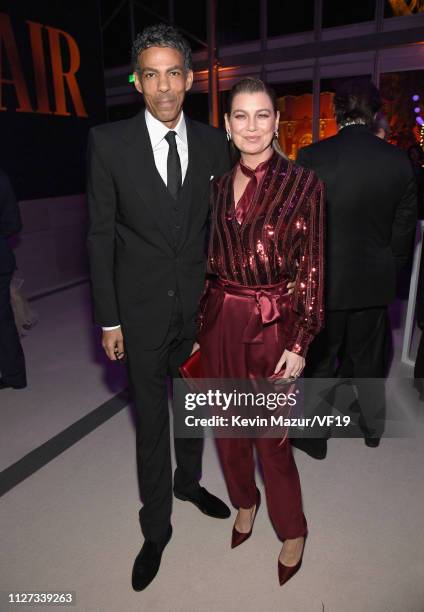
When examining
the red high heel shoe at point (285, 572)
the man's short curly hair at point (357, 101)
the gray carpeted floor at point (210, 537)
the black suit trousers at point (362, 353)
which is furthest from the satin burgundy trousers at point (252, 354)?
the man's short curly hair at point (357, 101)

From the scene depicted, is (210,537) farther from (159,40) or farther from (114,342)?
(159,40)

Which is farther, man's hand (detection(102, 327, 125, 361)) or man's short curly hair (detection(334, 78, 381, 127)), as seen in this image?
man's short curly hair (detection(334, 78, 381, 127))

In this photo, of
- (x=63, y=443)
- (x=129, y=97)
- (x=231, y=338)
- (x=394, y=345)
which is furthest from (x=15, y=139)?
(x=129, y=97)

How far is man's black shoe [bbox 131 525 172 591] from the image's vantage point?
194cm

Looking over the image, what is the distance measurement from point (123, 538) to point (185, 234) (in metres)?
1.41

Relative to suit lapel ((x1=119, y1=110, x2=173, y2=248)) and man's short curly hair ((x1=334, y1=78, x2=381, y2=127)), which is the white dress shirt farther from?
man's short curly hair ((x1=334, y1=78, x2=381, y2=127))

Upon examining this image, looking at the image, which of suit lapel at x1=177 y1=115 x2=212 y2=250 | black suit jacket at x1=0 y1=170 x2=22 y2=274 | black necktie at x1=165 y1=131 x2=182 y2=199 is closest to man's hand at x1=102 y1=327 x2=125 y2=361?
suit lapel at x1=177 y1=115 x2=212 y2=250

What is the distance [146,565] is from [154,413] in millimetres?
633

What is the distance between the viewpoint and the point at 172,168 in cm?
180

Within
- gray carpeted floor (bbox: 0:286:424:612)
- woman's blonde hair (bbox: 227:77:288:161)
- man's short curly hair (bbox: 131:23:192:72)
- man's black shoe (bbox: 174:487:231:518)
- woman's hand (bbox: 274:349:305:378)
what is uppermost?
man's short curly hair (bbox: 131:23:192:72)

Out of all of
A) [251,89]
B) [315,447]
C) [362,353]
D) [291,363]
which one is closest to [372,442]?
[315,447]

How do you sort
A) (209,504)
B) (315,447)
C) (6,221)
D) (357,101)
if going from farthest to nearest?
1. (6,221)
2. (315,447)
3. (357,101)
4. (209,504)

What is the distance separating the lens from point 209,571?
2.01m

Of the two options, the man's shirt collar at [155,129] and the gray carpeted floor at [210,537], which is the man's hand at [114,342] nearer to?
the man's shirt collar at [155,129]
